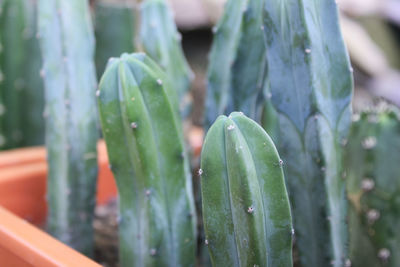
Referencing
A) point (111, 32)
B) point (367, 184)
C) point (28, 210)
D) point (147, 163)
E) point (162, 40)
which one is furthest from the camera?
point (111, 32)

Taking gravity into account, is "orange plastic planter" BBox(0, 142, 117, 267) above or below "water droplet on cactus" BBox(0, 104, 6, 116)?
below

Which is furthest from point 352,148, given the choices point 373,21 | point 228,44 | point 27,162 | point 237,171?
point 373,21

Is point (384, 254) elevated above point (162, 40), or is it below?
below

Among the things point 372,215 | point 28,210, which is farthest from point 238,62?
point 28,210

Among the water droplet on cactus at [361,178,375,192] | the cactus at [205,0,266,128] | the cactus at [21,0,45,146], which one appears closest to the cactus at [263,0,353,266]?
the cactus at [205,0,266,128]

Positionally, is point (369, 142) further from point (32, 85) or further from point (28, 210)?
point (32, 85)

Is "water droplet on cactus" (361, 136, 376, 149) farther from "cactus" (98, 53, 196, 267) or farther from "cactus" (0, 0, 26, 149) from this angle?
"cactus" (0, 0, 26, 149)

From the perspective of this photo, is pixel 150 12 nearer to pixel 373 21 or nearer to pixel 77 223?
pixel 77 223

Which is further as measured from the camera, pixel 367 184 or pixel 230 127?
pixel 367 184
